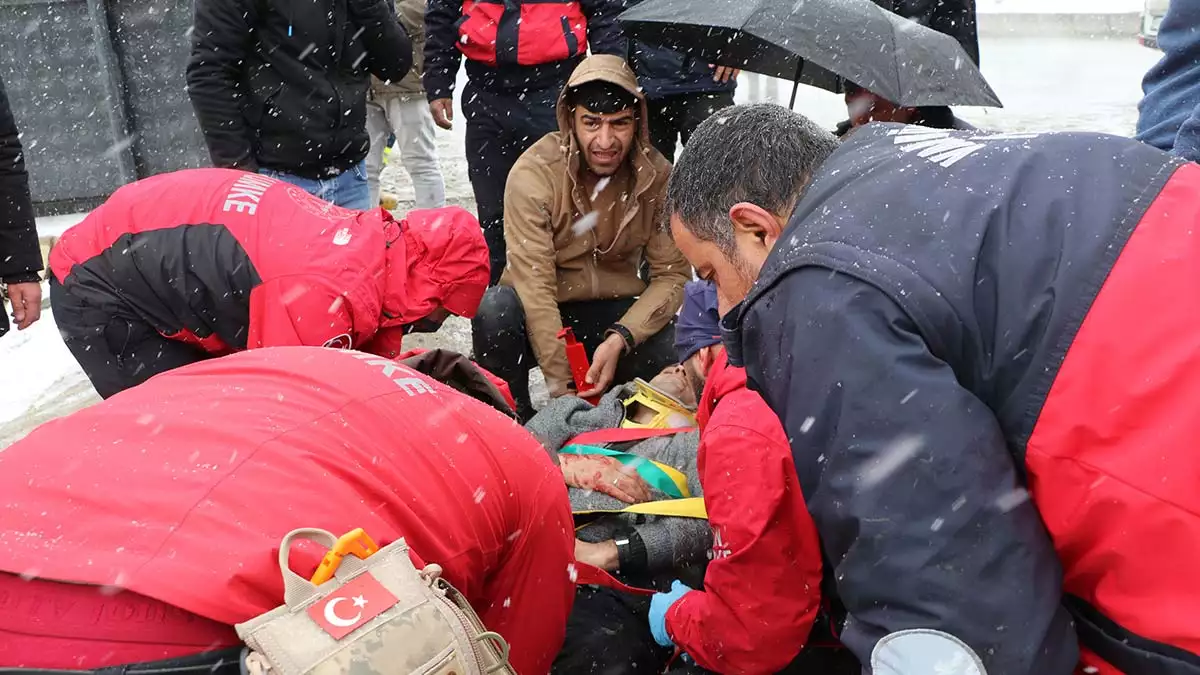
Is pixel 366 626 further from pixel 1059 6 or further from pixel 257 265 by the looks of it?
pixel 1059 6

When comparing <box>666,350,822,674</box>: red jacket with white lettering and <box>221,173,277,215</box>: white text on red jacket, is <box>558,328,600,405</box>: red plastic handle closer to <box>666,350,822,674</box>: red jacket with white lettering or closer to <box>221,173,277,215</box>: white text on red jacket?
<box>221,173,277,215</box>: white text on red jacket

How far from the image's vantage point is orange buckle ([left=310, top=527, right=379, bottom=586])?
1404 millimetres

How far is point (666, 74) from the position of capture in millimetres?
4711

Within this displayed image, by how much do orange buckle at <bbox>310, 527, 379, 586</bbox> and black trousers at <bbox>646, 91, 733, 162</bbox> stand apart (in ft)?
11.5

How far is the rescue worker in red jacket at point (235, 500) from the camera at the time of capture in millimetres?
1372

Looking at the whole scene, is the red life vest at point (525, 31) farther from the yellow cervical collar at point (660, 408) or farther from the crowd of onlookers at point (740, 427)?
the yellow cervical collar at point (660, 408)

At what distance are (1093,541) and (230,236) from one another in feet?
8.39

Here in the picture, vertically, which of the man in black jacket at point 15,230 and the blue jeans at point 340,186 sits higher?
the man in black jacket at point 15,230

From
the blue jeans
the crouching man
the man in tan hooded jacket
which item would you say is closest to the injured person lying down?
the crouching man

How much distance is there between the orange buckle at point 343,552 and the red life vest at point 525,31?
345 centimetres

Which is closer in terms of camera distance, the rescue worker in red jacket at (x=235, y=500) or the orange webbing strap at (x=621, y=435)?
the rescue worker in red jacket at (x=235, y=500)

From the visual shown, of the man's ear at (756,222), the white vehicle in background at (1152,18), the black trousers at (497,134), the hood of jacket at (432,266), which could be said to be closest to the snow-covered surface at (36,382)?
the black trousers at (497,134)

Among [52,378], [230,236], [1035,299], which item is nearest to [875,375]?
[1035,299]

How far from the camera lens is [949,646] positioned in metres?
1.26
